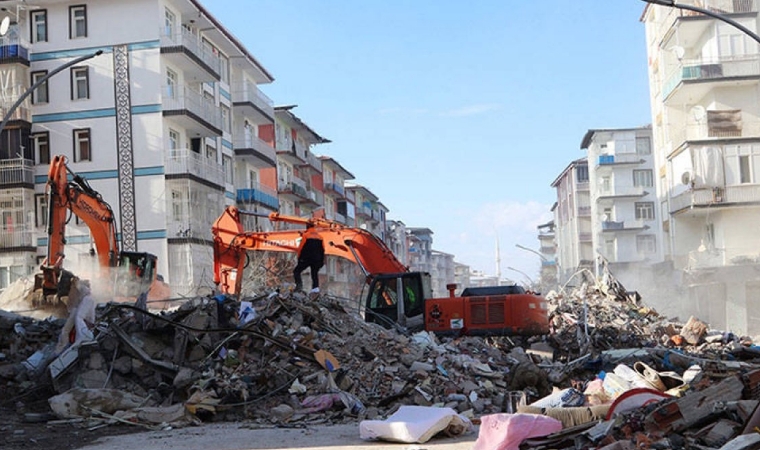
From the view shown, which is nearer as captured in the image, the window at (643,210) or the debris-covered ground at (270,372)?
the debris-covered ground at (270,372)

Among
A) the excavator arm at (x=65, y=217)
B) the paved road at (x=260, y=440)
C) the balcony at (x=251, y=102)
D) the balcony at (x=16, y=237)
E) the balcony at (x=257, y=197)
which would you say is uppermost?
the balcony at (x=251, y=102)

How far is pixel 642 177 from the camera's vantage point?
3228 inches

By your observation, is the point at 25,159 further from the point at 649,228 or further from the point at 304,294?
the point at 649,228

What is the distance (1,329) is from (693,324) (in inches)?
729

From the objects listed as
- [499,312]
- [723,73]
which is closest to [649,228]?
[723,73]

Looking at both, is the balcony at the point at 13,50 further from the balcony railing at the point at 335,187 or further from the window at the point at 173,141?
the balcony railing at the point at 335,187

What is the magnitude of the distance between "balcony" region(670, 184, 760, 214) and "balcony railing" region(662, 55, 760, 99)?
500cm

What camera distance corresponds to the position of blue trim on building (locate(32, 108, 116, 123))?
139 feet

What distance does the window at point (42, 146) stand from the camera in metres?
43.2

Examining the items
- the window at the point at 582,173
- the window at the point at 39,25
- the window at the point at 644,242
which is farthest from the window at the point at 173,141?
the window at the point at 582,173

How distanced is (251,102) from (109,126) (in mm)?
12470

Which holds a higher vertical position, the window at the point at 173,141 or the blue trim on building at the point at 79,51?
the blue trim on building at the point at 79,51

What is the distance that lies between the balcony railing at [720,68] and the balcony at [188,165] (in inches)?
896

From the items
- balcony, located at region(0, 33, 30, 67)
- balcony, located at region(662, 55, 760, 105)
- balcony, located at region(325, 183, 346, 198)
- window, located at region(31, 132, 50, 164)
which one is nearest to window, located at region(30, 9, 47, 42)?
balcony, located at region(0, 33, 30, 67)
